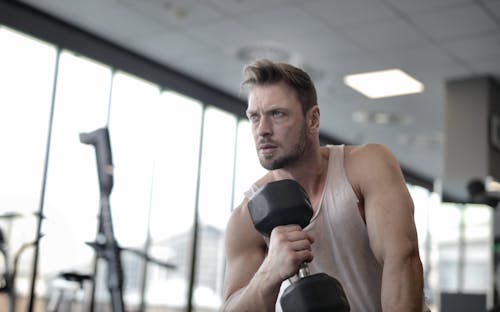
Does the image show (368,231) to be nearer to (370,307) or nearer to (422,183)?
(370,307)

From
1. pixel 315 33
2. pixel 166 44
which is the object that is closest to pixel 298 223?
pixel 315 33

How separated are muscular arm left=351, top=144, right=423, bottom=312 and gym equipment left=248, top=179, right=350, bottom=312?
0.24m

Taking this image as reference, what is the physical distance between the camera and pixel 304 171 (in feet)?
5.69

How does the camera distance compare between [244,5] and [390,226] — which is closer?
[390,226]

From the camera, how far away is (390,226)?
1.53 m

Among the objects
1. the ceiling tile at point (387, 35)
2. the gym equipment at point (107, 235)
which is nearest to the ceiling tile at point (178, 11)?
the ceiling tile at point (387, 35)

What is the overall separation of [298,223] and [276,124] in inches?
12.7

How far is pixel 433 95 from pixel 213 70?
7.17ft

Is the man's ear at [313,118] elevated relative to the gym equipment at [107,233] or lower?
elevated

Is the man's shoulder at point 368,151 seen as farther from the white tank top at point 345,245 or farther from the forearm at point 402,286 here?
the forearm at point 402,286

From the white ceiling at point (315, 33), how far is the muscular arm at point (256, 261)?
A: 326 centimetres

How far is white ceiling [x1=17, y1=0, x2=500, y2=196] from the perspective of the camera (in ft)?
15.9

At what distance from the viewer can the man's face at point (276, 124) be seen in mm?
1557

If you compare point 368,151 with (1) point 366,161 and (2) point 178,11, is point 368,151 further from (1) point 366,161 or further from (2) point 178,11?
(2) point 178,11
